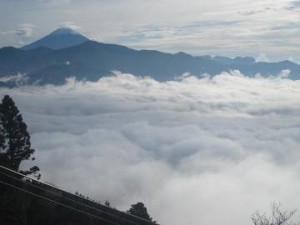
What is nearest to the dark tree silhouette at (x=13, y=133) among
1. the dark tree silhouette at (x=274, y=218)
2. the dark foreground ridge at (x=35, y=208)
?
the dark foreground ridge at (x=35, y=208)

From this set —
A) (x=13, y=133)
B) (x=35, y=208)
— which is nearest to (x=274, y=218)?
(x=35, y=208)

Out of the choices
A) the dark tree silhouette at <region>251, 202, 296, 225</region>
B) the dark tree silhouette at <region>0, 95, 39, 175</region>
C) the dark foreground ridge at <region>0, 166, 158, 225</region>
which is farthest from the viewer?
the dark tree silhouette at <region>0, 95, 39, 175</region>

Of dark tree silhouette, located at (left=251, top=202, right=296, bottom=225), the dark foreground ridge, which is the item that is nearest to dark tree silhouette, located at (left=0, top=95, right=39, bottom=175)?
the dark foreground ridge

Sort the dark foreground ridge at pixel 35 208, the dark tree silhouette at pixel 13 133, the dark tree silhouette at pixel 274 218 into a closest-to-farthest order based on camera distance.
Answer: the dark tree silhouette at pixel 274 218, the dark foreground ridge at pixel 35 208, the dark tree silhouette at pixel 13 133

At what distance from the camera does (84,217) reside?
97.1ft

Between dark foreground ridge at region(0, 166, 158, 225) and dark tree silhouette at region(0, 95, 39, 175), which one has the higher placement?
dark tree silhouette at region(0, 95, 39, 175)

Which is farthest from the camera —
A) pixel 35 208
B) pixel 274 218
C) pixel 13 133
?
pixel 13 133

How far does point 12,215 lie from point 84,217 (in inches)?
275

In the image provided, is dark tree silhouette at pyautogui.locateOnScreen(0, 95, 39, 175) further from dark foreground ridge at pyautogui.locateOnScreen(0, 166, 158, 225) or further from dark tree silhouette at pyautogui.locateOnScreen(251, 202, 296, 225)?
dark tree silhouette at pyautogui.locateOnScreen(251, 202, 296, 225)

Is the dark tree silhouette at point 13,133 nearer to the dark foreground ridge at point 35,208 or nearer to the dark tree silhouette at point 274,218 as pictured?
the dark foreground ridge at point 35,208

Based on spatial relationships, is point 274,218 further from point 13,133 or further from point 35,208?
point 13,133

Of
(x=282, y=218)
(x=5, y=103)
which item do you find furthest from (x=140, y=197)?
(x=282, y=218)

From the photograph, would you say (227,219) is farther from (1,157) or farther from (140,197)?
(1,157)

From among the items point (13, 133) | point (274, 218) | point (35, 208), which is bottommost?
point (274, 218)
